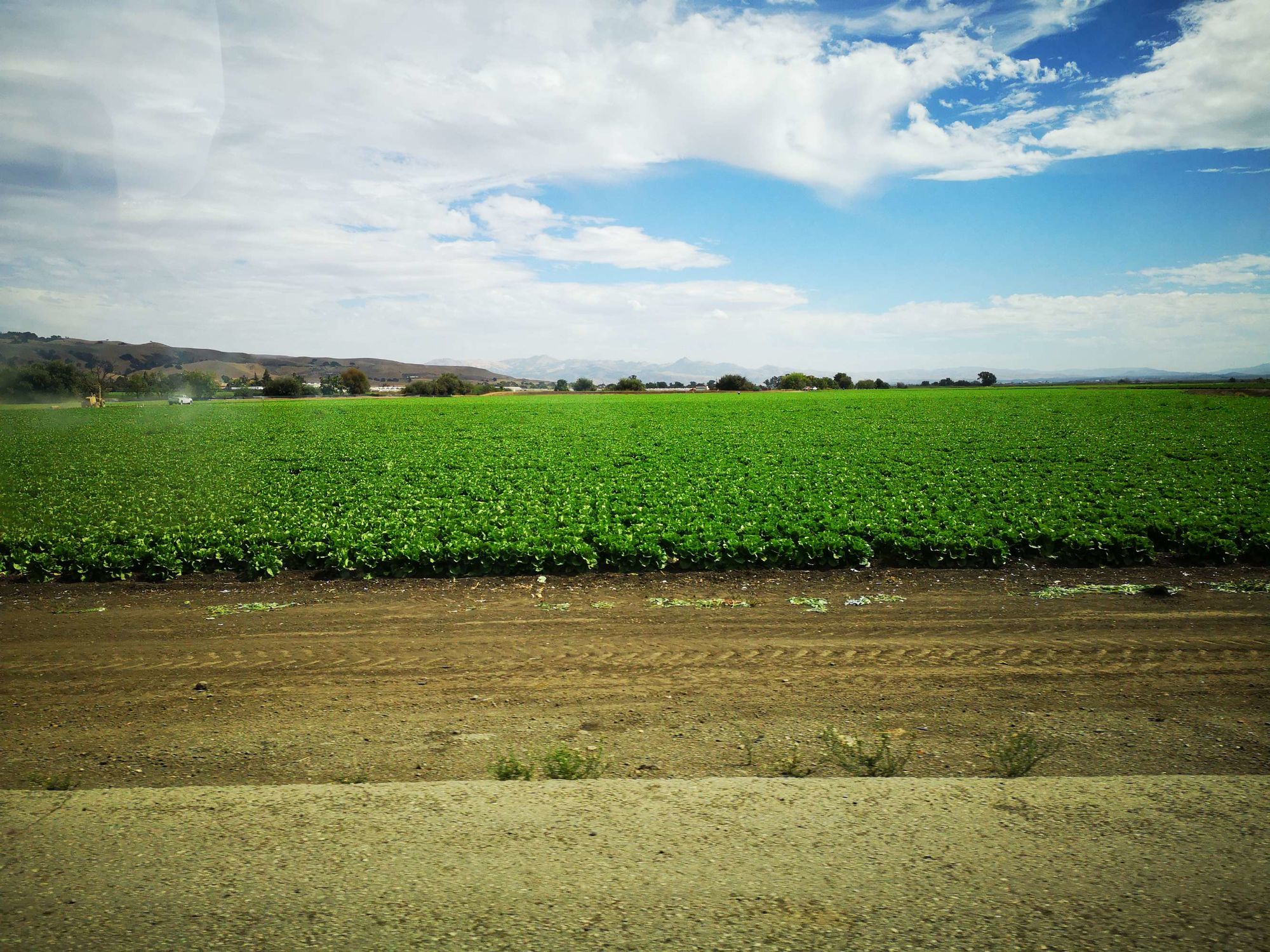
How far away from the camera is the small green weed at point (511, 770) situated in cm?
538

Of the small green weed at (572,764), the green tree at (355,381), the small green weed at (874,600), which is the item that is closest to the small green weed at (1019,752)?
the small green weed at (572,764)

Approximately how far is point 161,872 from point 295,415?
73.2 m

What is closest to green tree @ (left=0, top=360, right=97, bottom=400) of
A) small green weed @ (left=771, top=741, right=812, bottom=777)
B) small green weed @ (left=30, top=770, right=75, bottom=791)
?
small green weed @ (left=30, top=770, right=75, bottom=791)

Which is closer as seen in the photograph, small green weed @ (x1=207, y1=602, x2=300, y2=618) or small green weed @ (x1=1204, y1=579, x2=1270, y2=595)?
small green weed @ (x1=207, y1=602, x2=300, y2=618)

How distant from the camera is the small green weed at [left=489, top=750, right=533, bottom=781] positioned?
5.38 metres

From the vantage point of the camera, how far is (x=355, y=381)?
174 m

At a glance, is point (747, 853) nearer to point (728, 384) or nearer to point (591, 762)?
point (591, 762)

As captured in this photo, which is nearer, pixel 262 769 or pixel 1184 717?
pixel 262 769

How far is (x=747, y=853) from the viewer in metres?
3.95

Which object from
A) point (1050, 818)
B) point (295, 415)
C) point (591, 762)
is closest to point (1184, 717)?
point (1050, 818)

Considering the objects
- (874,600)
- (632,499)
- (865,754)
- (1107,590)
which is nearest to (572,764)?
(865,754)

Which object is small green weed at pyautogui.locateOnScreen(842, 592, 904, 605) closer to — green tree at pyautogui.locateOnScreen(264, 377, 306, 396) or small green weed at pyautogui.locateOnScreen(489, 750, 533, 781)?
small green weed at pyautogui.locateOnScreen(489, 750, 533, 781)

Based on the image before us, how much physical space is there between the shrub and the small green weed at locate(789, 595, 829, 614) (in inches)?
157

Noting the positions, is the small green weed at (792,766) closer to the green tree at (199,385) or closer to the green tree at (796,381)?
the green tree at (199,385)
